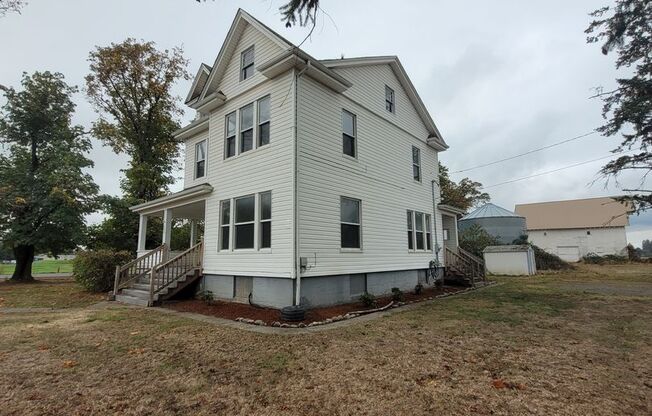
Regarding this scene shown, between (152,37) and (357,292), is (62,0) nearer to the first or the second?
(357,292)

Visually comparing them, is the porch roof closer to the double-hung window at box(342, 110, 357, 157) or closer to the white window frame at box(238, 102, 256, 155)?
the white window frame at box(238, 102, 256, 155)

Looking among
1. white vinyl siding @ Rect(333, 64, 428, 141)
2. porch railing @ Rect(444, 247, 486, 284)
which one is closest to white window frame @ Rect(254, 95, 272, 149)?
white vinyl siding @ Rect(333, 64, 428, 141)

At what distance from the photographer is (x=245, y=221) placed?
1039cm

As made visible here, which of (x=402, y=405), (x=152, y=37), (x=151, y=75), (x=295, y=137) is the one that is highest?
(x=152, y=37)

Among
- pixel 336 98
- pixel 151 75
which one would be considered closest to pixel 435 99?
pixel 336 98

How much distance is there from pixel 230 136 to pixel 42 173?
16988 millimetres

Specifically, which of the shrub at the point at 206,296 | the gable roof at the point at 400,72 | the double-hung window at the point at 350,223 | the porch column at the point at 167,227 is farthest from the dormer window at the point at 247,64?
the shrub at the point at 206,296

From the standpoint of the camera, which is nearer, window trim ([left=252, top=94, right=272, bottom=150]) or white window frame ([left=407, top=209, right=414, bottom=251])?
window trim ([left=252, top=94, right=272, bottom=150])

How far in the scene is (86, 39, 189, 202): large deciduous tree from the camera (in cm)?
2259

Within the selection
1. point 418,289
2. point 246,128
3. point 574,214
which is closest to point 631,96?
point 418,289

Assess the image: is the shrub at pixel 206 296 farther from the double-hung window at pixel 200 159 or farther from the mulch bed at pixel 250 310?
the double-hung window at pixel 200 159

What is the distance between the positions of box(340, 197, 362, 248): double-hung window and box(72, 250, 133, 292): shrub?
10.4 meters

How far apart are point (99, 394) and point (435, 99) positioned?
23587 mm

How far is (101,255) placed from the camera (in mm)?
14172
